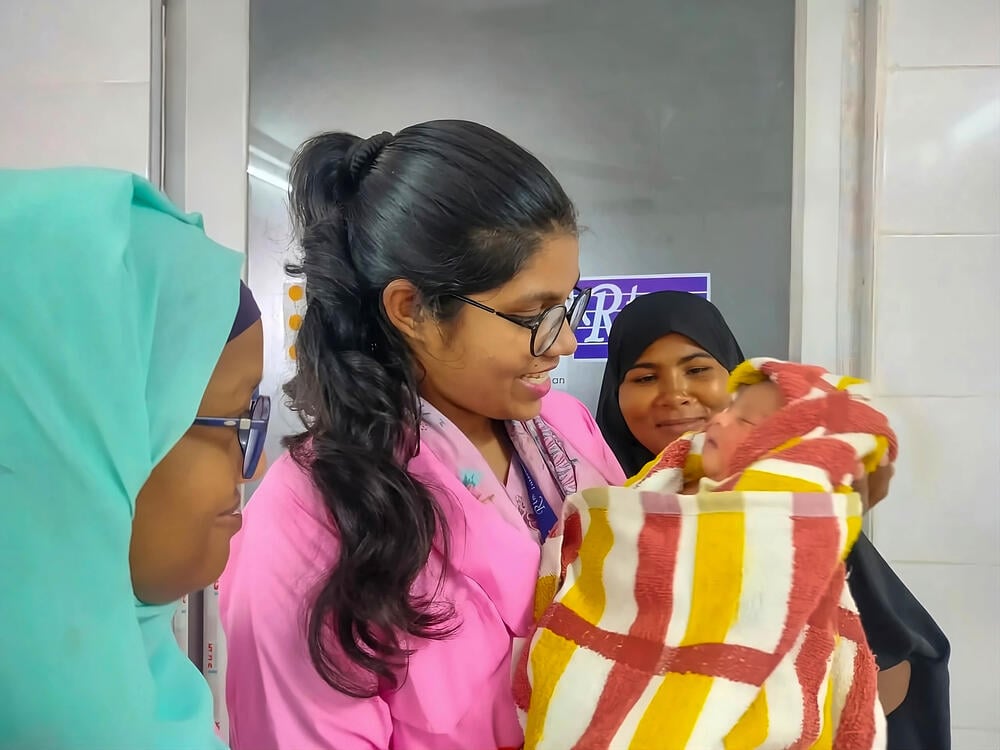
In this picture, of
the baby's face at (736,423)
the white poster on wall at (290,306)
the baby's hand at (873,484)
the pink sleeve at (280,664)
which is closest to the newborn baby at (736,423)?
the baby's face at (736,423)

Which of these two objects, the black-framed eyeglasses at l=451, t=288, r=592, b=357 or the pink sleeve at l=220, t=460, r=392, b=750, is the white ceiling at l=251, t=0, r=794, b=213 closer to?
the black-framed eyeglasses at l=451, t=288, r=592, b=357

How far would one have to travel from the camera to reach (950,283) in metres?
1.26

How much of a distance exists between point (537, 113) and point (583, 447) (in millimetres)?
729

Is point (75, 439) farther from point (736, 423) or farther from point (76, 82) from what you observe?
point (76, 82)

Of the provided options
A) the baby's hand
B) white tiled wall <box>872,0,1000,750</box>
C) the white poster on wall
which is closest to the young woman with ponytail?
the baby's hand

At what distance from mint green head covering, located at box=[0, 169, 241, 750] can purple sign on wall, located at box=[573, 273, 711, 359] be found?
91 cm

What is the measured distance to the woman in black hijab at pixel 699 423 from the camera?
766 millimetres

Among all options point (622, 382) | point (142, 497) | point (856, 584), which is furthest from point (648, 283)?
point (142, 497)

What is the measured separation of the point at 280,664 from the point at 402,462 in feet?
0.82

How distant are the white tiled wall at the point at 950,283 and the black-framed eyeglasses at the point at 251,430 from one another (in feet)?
3.66

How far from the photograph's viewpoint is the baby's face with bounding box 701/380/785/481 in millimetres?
696

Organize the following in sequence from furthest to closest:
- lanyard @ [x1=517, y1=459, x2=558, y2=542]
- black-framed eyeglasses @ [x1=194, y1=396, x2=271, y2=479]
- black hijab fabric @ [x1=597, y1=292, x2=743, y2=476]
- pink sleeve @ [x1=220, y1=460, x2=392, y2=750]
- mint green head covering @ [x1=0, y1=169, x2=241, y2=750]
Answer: black hijab fabric @ [x1=597, y1=292, x2=743, y2=476] < lanyard @ [x1=517, y1=459, x2=558, y2=542] < pink sleeve @ [x1=220, y1=460, x2=392, y2=750] < black-framed eyeglasses @ [x1=194, y1=396, x2=271, y2=479] < mint green head covering @ [x1=0, y1=169, x2=241, y2=750]

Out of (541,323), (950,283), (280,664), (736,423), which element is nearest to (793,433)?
(736,423)

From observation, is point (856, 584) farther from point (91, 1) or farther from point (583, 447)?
point (91, 1)
